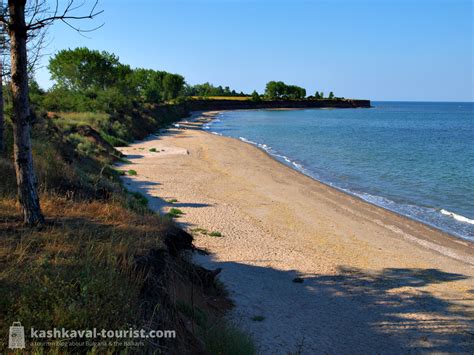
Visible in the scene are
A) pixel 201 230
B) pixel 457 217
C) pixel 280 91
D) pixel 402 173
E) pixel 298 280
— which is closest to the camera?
pixel 298 280

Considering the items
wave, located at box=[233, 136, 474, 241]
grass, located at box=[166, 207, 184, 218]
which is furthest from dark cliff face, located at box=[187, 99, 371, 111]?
grass, located at box=[166, 207, 184, 218]

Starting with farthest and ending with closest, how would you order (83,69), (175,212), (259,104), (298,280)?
1. (259,104)
2. (83,69)
3. (175,212)
4. (298,280)

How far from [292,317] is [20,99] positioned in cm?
615

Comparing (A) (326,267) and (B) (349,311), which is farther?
(A) (326,267)

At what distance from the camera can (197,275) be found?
785 cm

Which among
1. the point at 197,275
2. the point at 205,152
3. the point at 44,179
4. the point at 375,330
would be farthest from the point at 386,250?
the point at 205,152

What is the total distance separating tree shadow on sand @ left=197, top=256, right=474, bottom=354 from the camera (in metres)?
7.50

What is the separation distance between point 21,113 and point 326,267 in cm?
821

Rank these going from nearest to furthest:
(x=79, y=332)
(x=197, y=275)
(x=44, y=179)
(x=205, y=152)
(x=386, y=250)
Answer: (x=79, y=332) < (x=197, y=275) < (x=44, y=179) < (x=386, y=250) < (x=205, y=152)

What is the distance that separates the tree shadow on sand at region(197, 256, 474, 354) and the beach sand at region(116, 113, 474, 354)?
0.02 meters

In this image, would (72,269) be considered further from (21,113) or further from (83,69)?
(83,69)

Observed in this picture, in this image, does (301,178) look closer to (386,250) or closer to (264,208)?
(264,208)

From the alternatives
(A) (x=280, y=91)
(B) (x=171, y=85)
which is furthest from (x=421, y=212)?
(A) (x=280, y=91)

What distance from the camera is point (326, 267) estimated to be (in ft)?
36.7
